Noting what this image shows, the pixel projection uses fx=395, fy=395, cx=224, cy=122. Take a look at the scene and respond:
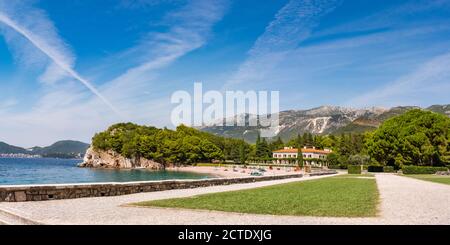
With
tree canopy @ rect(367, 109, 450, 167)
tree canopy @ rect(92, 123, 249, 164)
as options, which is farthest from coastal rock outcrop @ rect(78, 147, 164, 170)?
tree canopy @ rect(367, 109, 450, 167)

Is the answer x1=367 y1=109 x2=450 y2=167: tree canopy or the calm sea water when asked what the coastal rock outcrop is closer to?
the calm sea water

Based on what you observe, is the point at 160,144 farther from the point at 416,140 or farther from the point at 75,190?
the point at 75,190

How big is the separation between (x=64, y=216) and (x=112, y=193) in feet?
21.0

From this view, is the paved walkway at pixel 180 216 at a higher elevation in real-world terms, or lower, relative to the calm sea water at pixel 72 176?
Answer: higher

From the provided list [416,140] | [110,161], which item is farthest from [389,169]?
[110,161]

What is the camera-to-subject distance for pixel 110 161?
132m

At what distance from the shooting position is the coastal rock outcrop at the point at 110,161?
4973 inches

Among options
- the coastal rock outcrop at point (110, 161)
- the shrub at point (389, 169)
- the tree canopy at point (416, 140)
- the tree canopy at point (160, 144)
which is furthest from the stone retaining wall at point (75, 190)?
the coastal rock outcrop at point (110, 161)

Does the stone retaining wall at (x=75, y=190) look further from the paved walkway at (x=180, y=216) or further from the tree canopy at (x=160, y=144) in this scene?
the tree canopy at (x=160, y=144)

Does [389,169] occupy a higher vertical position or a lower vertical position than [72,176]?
higher
